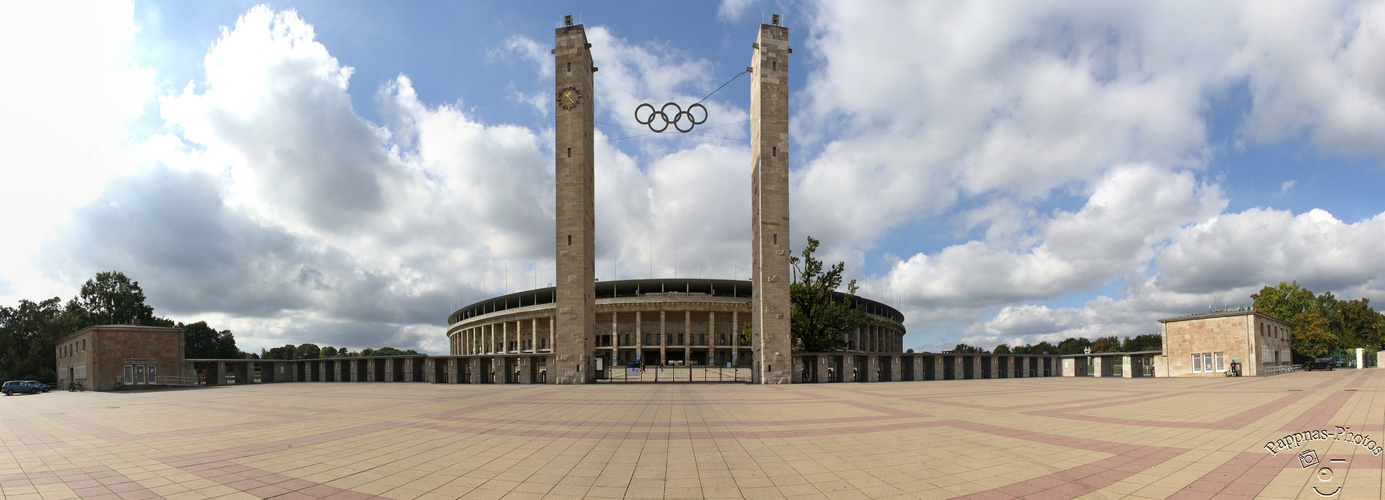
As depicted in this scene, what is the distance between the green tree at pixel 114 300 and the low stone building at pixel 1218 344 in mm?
122379

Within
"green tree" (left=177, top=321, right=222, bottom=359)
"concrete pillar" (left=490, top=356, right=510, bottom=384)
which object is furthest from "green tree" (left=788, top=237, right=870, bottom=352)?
"green tree" (left=177, top=321, right=222, bottom=359)

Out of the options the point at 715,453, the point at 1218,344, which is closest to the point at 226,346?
the point at 715,453

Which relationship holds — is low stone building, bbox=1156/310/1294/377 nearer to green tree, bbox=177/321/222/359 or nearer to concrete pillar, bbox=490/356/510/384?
concrete pillar, bbox=490/356/510/384

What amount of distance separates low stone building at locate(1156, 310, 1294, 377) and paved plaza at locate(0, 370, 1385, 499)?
31105 millimetres

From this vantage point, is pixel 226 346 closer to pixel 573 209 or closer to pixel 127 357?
pixel 127 357

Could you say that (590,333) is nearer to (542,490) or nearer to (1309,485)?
(542,490)

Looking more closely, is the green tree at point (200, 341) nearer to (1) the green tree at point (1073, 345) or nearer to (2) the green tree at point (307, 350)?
(2) the green tree at point (307, 350)

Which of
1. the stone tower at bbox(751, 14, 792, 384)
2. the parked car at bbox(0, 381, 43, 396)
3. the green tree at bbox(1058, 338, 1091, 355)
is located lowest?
the green tree at bbox(1058, 338, 1091, 355)

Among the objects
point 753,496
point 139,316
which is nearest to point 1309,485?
point 753,496

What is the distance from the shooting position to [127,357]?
4572 centimetres

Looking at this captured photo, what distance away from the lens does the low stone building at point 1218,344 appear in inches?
1769

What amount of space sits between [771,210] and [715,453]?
32.3 meters

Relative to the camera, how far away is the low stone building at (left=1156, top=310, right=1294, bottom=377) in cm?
4494

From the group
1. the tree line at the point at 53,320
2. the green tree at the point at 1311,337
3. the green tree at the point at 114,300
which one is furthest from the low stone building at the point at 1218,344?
the green tree at the point at 114,300
